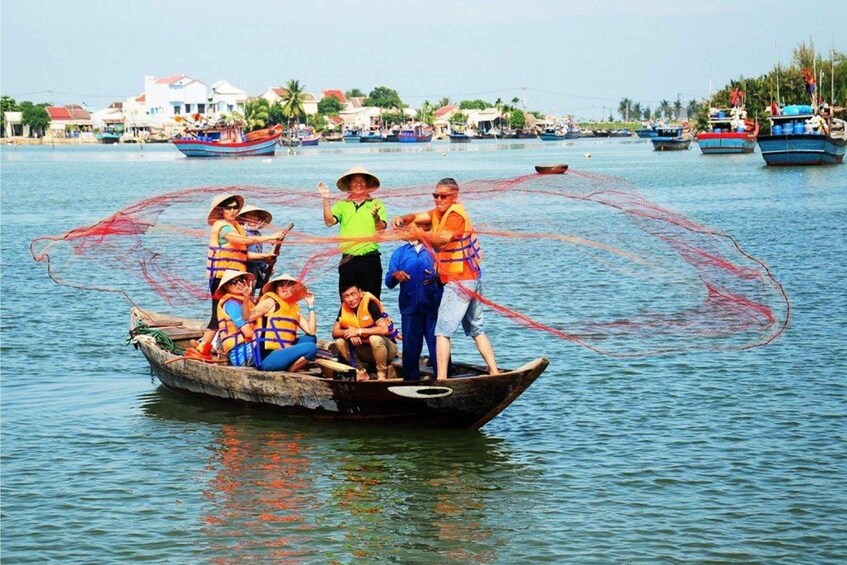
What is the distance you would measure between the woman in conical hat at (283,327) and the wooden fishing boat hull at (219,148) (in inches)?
3775

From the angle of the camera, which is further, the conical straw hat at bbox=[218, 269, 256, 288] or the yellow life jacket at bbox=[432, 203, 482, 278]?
the conical straw hat at bbox=[218, 269, 256, 288]

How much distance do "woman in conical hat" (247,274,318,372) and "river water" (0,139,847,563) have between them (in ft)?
2.03

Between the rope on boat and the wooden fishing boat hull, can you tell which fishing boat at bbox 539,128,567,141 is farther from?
the rope on boat

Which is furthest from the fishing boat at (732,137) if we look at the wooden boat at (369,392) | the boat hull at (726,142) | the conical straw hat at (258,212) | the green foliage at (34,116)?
the green foliage at (34,116)

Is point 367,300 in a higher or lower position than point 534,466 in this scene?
higher

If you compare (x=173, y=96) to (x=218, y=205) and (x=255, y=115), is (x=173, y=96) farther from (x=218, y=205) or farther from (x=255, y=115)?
(x=218, y=205)

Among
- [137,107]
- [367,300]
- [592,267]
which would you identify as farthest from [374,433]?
[137,107]

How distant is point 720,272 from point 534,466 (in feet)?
22.0

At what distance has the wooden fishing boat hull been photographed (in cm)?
10612

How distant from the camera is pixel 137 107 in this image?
604ft

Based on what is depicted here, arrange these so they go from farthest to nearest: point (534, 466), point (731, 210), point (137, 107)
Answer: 1. point (137, 107)
2. point (731, 210)
3. point (534, 466)

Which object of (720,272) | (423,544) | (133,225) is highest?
(133,225)

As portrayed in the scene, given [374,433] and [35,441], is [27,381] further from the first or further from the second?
[374,433]

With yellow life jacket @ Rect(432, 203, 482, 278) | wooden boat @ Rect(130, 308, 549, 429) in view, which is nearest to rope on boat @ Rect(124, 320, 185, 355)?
wooden boat @ Rect(130, 308, 549, 429)
